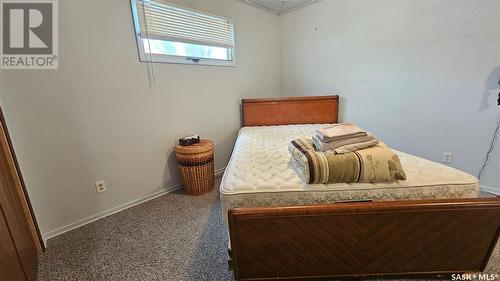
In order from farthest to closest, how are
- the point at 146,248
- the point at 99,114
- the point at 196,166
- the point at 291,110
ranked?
the point at 291,110 < the point at 196,166 < the point at 99,114 < the point at 146,248

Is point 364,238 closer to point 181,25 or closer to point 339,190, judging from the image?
point 339,190

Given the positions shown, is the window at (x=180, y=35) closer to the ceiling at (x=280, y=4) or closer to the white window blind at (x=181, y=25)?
the white window blind at (x=181, y=25)

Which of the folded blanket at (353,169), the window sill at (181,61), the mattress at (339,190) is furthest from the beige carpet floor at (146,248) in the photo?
the window sill at (181,61)

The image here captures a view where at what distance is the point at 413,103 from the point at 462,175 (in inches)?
56.9

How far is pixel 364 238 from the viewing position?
1047 mm

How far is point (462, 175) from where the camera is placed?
3.81 ft

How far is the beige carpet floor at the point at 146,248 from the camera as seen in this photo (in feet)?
4.41

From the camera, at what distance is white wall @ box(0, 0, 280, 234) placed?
1570 millimetres

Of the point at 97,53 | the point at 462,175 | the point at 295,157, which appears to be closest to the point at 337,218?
the point at 295,157

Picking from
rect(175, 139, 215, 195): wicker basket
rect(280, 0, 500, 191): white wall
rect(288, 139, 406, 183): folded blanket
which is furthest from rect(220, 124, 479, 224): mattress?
rect(280, 0, 500, 191): white wall

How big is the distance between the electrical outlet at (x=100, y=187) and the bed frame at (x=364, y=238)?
1.57m

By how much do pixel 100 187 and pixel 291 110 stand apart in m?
2.39

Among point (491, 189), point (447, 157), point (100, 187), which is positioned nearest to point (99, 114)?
point (100, 187)

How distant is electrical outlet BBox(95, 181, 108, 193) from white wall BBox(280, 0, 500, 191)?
9.65ft
